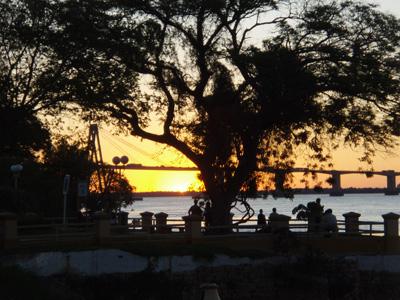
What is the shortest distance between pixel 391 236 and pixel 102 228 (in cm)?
1257

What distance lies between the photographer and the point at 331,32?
3278 centimetres

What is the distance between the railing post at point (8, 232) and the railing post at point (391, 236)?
1551 centimetres

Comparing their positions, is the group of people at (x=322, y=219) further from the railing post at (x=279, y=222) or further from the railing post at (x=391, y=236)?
the railing post at (x=391, y=236)

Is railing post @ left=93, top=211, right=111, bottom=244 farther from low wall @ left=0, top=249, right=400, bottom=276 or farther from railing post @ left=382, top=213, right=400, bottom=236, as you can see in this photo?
railing post @ left=382, top=213, right=400, bottom=236

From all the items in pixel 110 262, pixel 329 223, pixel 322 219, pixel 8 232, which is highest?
pixel 322 219

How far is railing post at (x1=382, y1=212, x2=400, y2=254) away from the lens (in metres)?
30.3

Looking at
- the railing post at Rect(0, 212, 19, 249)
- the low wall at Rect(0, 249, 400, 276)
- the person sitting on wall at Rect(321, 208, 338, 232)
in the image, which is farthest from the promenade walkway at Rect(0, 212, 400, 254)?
the low wall at Rect(0, 249, 400, 276)

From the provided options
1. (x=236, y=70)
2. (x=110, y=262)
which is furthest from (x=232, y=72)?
(x=110, y=262)

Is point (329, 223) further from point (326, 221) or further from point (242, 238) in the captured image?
point (242, 238)

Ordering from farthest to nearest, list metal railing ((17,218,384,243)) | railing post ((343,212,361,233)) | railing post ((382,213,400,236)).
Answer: railing post ((343,212,361,233)) → railing post ((382,213,400,236)) → metal railing ((17,218,384,243))

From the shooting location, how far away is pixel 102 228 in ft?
85.2

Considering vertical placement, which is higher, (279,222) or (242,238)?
(279,222)

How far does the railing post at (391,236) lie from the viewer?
30.3 m

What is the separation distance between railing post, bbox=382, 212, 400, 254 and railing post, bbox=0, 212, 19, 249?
15514mm
